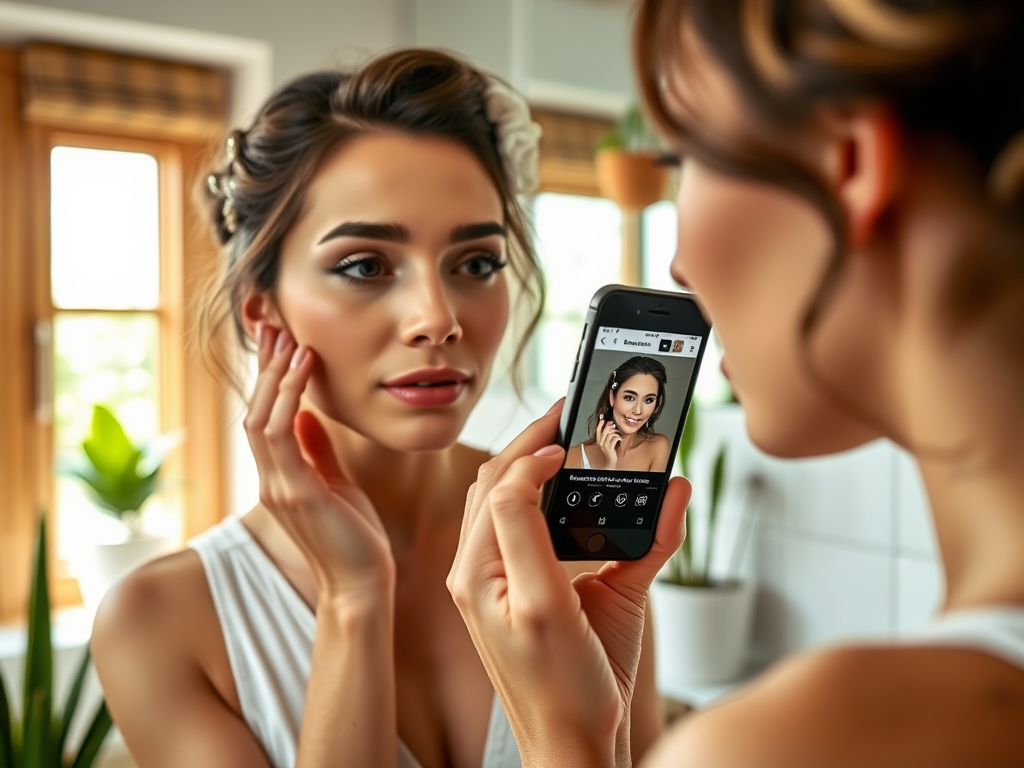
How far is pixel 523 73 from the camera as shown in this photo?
8.48ft

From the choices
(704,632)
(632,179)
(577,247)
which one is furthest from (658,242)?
(704,632)

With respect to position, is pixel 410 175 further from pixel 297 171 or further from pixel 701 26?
pixel 701 26

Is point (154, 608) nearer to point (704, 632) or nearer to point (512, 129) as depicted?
point (512, 129)

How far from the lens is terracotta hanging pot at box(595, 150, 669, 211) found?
7.06 feet

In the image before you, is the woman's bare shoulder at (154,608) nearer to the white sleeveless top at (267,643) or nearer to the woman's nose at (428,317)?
the white sleeveless top at (267,643)

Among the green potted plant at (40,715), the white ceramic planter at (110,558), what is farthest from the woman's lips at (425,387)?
the white ceramic planter at (110,558)

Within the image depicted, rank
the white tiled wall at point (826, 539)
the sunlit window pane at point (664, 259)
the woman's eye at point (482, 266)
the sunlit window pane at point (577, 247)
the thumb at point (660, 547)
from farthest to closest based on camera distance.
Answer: the sunlit window pane at point (577, 247)
the sunlit window pane at point (664, 259)
the white tiled wall at point (826, 539)
the woman's eye at point (482, 266)
the thumb at point (660, 547)

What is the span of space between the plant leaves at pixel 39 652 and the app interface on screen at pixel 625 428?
1.04 m

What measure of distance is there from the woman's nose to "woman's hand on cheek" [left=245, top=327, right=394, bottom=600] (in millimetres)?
127

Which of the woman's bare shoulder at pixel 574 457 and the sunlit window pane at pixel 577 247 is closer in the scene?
the woman's bare shoulder at pixel 574 457

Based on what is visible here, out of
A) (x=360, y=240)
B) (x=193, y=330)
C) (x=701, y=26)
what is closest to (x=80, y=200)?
(x=193, y=330)

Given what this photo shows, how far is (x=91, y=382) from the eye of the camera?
3.00 metres

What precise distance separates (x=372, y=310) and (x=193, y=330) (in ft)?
0.96

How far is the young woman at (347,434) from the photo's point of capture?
964mm
